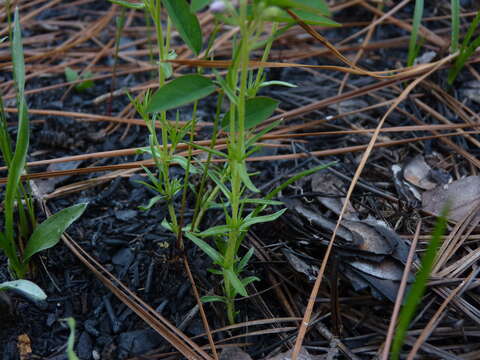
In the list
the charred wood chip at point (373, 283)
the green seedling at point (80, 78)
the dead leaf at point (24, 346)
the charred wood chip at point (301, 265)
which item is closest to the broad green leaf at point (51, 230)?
the dead leaf at point (24, 346)

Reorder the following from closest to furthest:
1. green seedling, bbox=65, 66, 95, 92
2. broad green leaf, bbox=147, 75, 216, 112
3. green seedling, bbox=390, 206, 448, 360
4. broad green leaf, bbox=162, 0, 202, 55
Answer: green seedling, bbox=390, 206, 448, 360 < broad green leaf, bbox=147, 75, 216, 112 < broad green leaf, bbox=162, 0, 202, 55 < green seedling, bbox=65, 66, 95, 92

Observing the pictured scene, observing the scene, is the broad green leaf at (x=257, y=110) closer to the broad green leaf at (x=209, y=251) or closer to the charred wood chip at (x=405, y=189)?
the broad green leaf at (x=209, y=251)

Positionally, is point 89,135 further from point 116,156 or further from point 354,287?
point 354,287

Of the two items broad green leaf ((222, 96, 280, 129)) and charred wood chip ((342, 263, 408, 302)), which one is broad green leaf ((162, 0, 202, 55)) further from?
charred wood chip ((342, 263, 408, 302))

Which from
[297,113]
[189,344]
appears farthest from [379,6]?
[189,344]

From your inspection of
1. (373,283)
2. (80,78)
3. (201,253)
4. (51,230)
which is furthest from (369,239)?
(80,78)

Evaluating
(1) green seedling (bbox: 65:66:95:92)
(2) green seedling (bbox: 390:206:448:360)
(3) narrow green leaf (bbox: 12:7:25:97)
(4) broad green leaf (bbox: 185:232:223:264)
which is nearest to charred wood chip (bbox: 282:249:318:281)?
(4) broad green leaf (bbox: 185:232:223:264)

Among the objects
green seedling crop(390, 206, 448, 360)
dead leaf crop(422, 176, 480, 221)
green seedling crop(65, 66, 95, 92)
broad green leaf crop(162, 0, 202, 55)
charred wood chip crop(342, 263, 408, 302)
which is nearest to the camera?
green seedling crop(390, 206, 448, 360)
